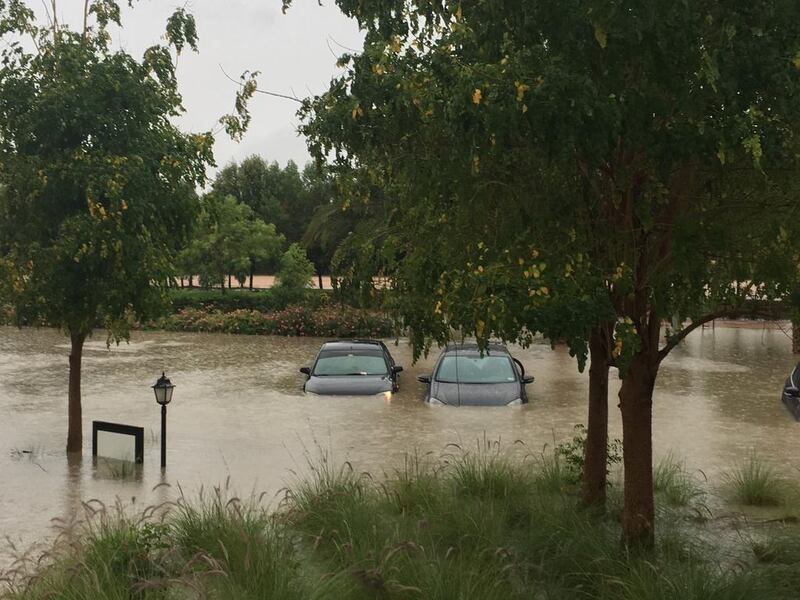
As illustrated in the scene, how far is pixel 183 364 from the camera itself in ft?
85.1

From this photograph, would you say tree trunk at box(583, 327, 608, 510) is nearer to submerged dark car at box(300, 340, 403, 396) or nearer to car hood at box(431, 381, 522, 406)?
car hood at box(431, 381, 522, 406)

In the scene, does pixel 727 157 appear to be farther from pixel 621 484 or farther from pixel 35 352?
pixel 35 352

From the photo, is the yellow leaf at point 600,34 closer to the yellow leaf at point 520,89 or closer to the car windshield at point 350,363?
the yellow leaf at point 520,89

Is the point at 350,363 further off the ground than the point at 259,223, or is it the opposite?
the point at 259,223

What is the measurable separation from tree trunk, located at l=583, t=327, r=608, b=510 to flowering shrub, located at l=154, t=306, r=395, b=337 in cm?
2327

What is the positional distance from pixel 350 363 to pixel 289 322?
16350 millimetres

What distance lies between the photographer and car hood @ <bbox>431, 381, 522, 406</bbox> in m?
17.2

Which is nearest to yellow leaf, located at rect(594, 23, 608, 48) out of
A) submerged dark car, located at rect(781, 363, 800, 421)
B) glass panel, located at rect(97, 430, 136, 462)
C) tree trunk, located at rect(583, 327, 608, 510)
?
tree trunk, located at rect(583, 327, 608, 510)

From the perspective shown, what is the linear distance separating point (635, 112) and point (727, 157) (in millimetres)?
681

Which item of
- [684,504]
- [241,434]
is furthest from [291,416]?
[684,504]

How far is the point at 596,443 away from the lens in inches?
376

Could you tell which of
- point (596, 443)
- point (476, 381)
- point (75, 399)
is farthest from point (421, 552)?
point (476, 381)

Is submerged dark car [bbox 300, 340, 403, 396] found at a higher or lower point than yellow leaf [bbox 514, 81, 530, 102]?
lower

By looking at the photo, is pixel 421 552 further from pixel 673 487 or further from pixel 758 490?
pixel 758 490
